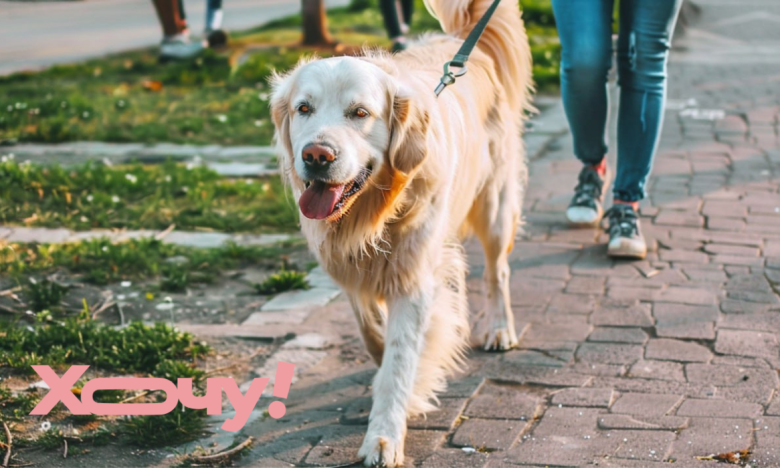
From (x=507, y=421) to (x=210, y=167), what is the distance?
13.0 feet

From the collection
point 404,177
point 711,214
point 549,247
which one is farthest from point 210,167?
point 404,177

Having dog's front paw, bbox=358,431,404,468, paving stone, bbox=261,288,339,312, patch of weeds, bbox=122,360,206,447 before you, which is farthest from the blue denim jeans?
patch of weeds, bbox=122,360,206,447

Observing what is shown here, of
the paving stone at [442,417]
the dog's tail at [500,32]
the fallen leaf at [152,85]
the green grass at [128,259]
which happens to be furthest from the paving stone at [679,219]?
the fallen leaf at [152,85]

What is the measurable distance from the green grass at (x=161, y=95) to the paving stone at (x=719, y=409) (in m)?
4.74

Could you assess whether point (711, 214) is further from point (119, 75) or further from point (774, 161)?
point (119, 75)

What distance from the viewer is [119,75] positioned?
31.6ft

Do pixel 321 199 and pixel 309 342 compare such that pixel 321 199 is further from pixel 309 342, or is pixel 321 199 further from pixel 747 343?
pixel 747 343

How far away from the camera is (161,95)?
28.7ft

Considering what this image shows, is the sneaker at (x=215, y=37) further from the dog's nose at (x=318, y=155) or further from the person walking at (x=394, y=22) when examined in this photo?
the dog's nose at (x=318, y=155)

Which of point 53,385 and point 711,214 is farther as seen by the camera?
point 711,214

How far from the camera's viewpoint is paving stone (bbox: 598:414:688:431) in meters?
3.24

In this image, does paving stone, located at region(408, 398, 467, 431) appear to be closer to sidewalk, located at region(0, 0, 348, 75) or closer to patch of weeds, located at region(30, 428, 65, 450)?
patch of weeds, located at region(30, 428, 65, 450)

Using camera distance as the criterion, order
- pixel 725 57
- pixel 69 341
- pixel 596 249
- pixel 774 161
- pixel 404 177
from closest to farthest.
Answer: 1. pixel 404 177
2. pixel 69 341
3. pixel 596 249
4. pixel 774 161
5. pixel 725 57

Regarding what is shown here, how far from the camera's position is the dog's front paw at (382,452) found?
10.1ft
